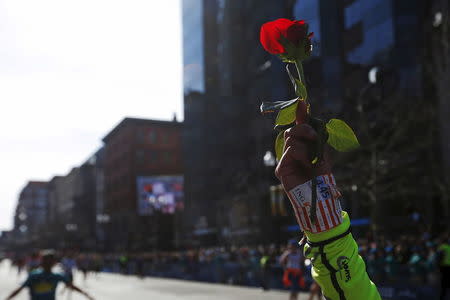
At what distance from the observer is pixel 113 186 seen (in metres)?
91.3

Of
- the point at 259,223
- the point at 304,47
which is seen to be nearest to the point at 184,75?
the point at 259,223

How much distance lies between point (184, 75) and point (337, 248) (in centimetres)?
6009

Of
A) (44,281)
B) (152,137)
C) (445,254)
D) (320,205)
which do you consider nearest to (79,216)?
(152,137)

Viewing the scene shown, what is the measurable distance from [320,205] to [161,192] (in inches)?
2712

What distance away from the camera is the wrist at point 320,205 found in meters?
3.96

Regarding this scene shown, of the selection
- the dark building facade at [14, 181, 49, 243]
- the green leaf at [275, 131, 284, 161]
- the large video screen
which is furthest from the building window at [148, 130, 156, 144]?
the dark building facade at [14, 181, 49, 243]

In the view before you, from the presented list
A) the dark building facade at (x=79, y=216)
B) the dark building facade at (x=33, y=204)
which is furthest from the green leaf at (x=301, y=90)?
the dark building facade at (x=33, y=204)

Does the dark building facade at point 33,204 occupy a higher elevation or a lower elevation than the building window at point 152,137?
lower

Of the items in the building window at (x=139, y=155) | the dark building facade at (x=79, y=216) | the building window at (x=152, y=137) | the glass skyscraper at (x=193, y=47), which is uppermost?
the glass skyscraper at (x=193, y=47)

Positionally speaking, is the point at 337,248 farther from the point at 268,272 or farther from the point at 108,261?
the point at 108,261

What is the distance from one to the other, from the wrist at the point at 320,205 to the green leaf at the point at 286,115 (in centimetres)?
51

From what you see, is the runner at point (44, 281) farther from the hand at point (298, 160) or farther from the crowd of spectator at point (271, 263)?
the hand at point (298, 160)

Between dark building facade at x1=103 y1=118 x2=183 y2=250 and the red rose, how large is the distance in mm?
72711

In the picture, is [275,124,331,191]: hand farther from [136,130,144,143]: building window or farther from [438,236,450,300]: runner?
[136,130,144,143]: building window
